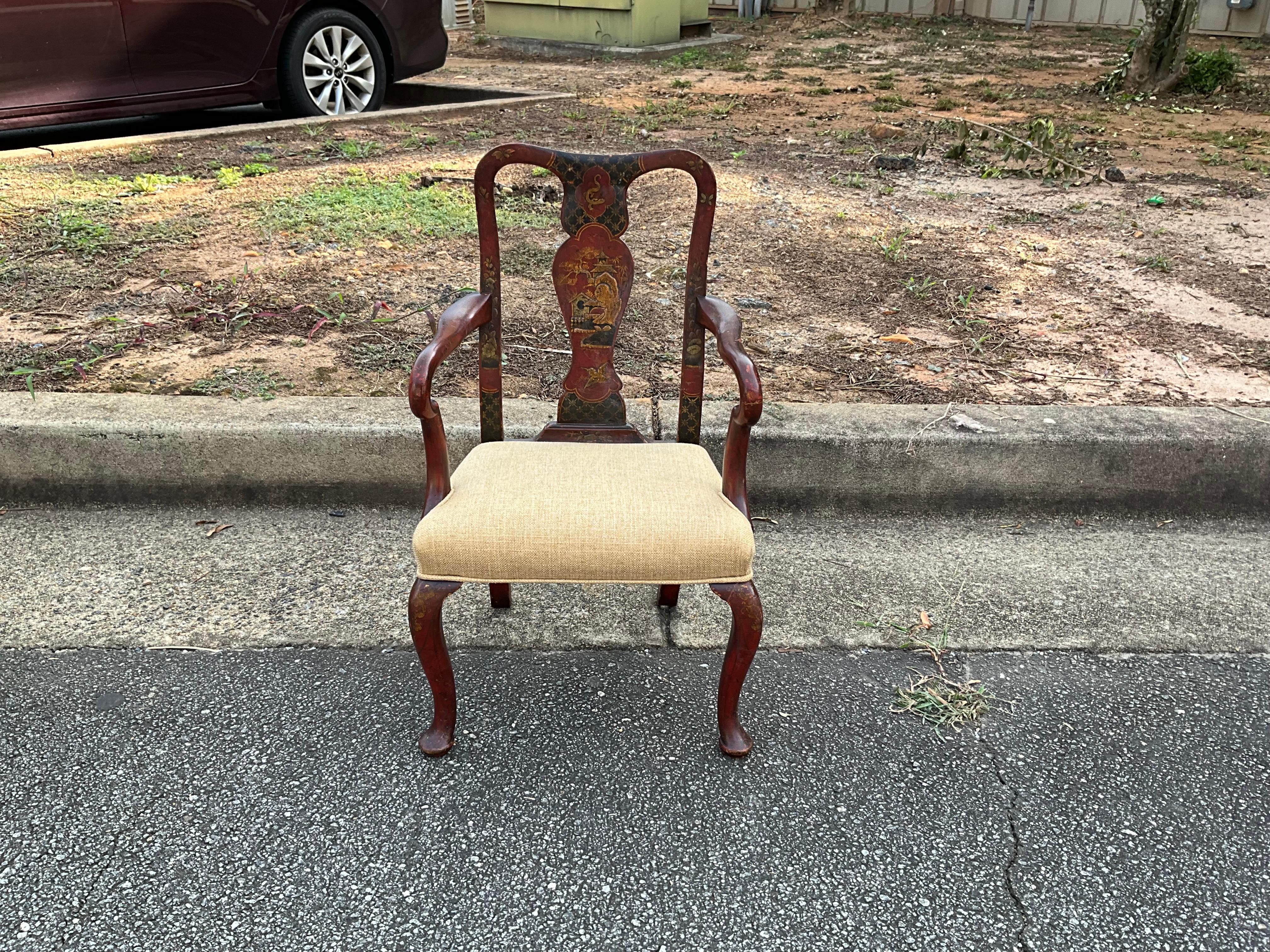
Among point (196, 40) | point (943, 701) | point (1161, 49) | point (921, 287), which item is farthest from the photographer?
point (1161, 49)

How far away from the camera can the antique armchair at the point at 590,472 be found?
1.95 metres

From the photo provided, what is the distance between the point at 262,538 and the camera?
2865mm

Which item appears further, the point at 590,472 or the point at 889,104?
the point at 889,104

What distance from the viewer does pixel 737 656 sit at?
2086 mm

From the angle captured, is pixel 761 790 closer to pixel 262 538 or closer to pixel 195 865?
pixel 195 865

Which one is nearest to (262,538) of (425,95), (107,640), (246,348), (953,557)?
(107,640)

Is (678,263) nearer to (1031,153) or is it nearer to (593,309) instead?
(593,309)

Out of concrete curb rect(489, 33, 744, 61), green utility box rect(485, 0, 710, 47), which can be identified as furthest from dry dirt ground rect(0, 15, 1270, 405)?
green utility box rect(485, 0, 710, 47)

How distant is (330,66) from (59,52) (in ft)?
5.48

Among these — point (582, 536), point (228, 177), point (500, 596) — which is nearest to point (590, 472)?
point (582, 536)

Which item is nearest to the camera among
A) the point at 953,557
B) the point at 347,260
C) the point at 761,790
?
the point at 761,790

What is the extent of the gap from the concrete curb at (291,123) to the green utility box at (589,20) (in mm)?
4102

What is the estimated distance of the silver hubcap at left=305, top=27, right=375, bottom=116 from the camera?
634cm

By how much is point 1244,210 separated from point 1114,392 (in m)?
2.76
